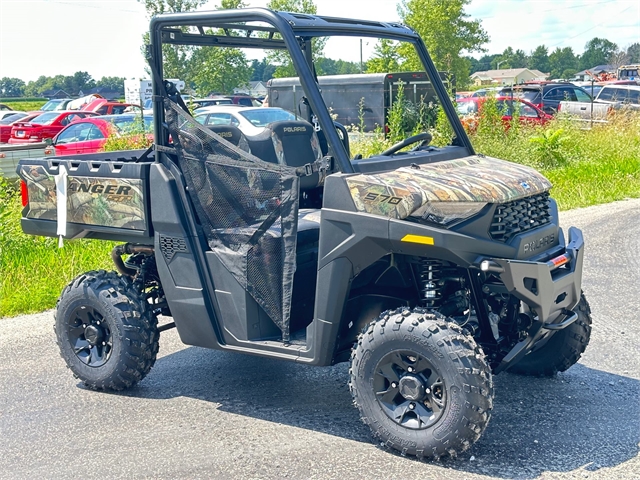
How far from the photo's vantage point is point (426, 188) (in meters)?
4.05

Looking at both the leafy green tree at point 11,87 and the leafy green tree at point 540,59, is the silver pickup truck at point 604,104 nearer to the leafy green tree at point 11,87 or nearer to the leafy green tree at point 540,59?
the leafy green tree at point 11,87

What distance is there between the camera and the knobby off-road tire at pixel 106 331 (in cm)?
500

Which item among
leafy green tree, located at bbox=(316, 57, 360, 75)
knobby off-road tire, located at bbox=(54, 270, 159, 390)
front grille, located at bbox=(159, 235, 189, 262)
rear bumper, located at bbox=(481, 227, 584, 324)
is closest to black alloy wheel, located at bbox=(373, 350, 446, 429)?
rear bumper, located at bbox=(481, 227, 584, 324)

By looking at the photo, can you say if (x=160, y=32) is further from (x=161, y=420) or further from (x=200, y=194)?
(x=161, y=420)

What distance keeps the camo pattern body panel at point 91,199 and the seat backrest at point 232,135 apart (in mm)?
534

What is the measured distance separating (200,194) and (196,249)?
0.31 metres

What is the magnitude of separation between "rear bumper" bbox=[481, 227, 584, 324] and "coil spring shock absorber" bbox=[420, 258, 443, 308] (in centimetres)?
37

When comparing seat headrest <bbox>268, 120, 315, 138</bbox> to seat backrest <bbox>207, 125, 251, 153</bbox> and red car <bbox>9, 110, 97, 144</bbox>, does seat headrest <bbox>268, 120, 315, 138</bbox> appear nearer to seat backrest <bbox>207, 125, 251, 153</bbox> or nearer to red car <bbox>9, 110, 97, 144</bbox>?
seat backrest <bbox>207, 125, 251, 153</bbox>

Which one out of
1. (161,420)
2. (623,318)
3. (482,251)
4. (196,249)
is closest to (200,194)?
(196,249)

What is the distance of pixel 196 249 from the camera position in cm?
473

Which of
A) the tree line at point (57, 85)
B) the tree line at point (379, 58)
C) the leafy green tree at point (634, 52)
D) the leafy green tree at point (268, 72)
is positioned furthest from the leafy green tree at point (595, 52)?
the leafy green tree at point (268, 72)

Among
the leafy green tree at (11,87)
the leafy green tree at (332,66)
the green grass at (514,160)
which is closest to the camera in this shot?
the leafy green tree at (332,66)

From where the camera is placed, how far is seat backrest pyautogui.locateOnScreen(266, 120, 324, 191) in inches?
202

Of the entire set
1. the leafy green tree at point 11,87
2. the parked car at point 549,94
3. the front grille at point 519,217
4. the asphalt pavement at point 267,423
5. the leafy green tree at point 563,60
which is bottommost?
the asphalt pavement at point 267,423
